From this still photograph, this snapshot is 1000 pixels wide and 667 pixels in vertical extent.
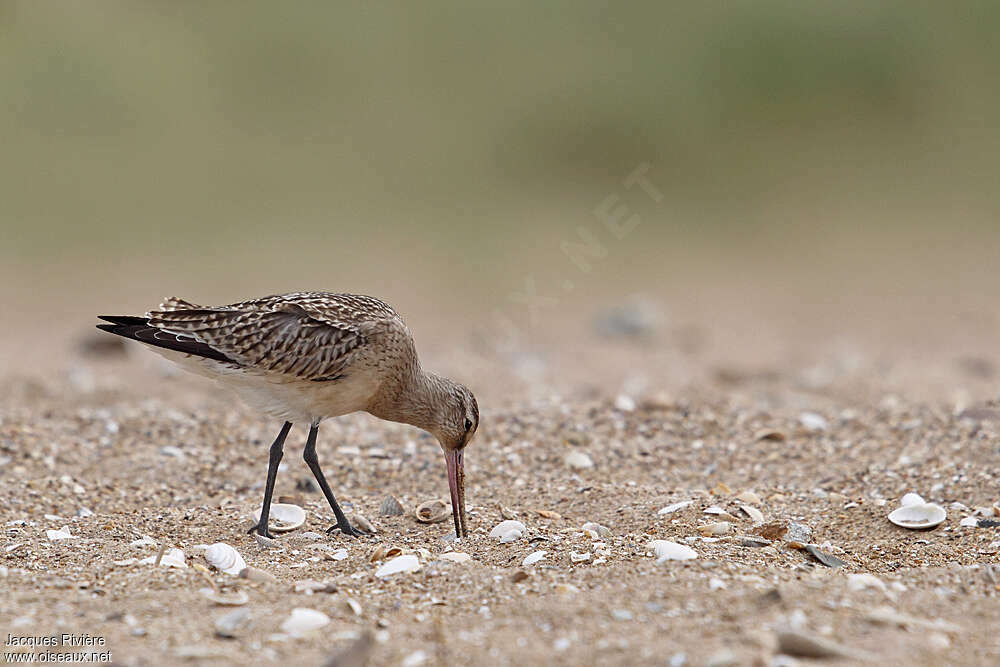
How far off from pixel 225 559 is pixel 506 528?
162cm

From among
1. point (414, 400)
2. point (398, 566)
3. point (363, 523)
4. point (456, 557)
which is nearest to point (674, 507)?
point (456, 557)

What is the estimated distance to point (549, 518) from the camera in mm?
7176

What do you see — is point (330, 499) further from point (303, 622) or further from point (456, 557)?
point (303, 622)

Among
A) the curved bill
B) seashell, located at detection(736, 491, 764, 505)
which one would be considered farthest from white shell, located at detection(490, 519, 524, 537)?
seashell, located at detection(736, 491, 764, 505)

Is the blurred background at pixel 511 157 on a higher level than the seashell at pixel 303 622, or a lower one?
higher

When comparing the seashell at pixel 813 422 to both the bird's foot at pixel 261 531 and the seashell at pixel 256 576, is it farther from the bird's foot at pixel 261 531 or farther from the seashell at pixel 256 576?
the seashell at pixel 256 576

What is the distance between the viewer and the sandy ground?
4.59 metres

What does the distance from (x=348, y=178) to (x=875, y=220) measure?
10.3 m

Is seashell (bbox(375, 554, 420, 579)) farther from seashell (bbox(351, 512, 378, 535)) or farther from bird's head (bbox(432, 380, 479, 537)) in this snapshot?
bird's head (bbox(432, 380, 479, 537))

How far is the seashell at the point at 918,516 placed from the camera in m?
6.73

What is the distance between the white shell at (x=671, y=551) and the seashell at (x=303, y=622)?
1.67m

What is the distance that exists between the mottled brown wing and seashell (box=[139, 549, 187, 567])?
4.44ft

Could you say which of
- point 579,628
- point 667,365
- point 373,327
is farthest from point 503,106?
point 579,628
